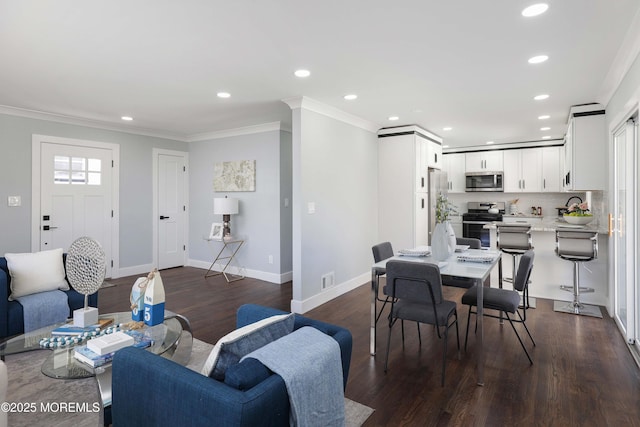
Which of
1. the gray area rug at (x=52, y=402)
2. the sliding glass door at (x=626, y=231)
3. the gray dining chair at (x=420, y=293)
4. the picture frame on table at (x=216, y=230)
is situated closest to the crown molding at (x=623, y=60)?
the sliding glass door at (x=626, y=231)

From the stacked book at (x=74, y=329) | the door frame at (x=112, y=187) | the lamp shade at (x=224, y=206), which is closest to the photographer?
the stacked book at (x=74, y=329)

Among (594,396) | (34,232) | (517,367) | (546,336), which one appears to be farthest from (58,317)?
(546,336)

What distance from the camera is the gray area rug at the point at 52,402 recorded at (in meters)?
1.95

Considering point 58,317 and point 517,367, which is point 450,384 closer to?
point 517,367

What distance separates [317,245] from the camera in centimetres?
446

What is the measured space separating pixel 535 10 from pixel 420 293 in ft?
6.60

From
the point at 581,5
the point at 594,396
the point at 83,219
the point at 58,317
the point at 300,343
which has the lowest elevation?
the point at 594,396

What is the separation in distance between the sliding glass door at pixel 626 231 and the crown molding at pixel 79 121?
21.2 feet

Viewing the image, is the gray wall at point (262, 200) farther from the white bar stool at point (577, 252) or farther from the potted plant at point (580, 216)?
the potted plant at point (580, 216)

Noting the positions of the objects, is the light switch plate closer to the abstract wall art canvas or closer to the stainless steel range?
the abstract wall art canvas

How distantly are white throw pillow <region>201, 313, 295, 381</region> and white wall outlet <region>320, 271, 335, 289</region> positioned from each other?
2.93 meters

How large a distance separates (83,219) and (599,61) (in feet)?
21.8

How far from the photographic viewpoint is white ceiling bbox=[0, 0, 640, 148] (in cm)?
224

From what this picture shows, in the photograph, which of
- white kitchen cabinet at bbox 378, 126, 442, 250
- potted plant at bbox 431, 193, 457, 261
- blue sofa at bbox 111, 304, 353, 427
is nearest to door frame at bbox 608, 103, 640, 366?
potted plant at bbox 431, 193, 457, 261
